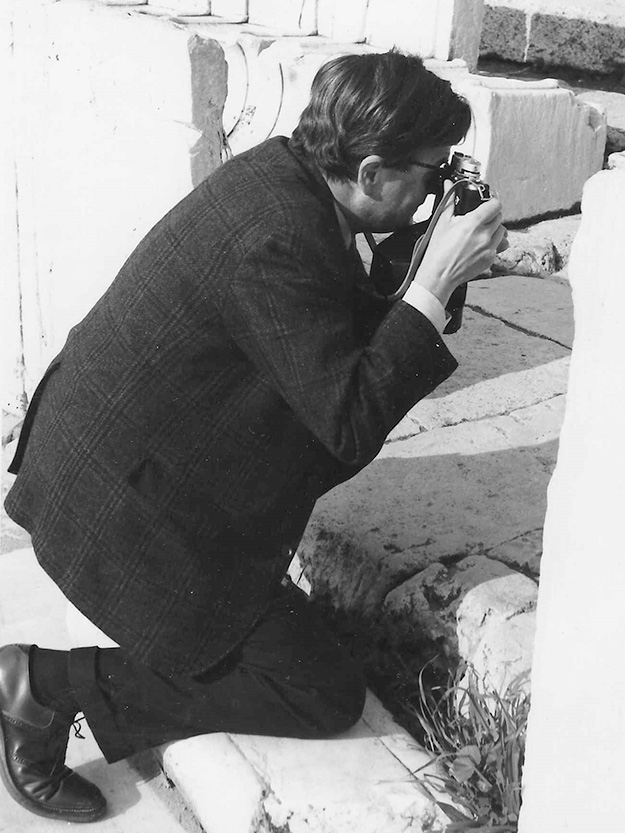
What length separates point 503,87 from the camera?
4.27m

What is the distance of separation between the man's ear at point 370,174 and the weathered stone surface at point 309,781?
3.38 ft

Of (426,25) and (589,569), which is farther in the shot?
(426,25)

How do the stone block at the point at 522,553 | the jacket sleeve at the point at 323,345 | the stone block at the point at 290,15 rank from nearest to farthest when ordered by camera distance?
the jacket sleeve at the point at 323,345 < the stone block at the point at 522,553 < the stone block at the point at 290,15

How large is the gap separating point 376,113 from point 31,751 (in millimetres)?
1360

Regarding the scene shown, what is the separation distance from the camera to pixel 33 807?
2215 mm

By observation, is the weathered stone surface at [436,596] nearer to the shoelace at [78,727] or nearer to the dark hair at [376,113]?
the shoelace at [78,727]

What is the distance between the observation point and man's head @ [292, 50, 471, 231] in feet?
6.50

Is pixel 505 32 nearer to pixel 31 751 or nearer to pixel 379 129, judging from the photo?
pixel 379 129

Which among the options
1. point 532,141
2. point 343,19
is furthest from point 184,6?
point 532,141

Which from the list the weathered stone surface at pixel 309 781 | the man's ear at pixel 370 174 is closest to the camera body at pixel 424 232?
the man's ear at pixel 370 174

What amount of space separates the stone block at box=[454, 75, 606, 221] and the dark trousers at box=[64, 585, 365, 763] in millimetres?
2482

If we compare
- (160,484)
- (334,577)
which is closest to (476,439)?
(334,577)

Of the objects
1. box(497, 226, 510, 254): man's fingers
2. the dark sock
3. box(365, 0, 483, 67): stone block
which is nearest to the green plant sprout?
the dark sock

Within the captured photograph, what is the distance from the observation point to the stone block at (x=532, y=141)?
4.23 m
